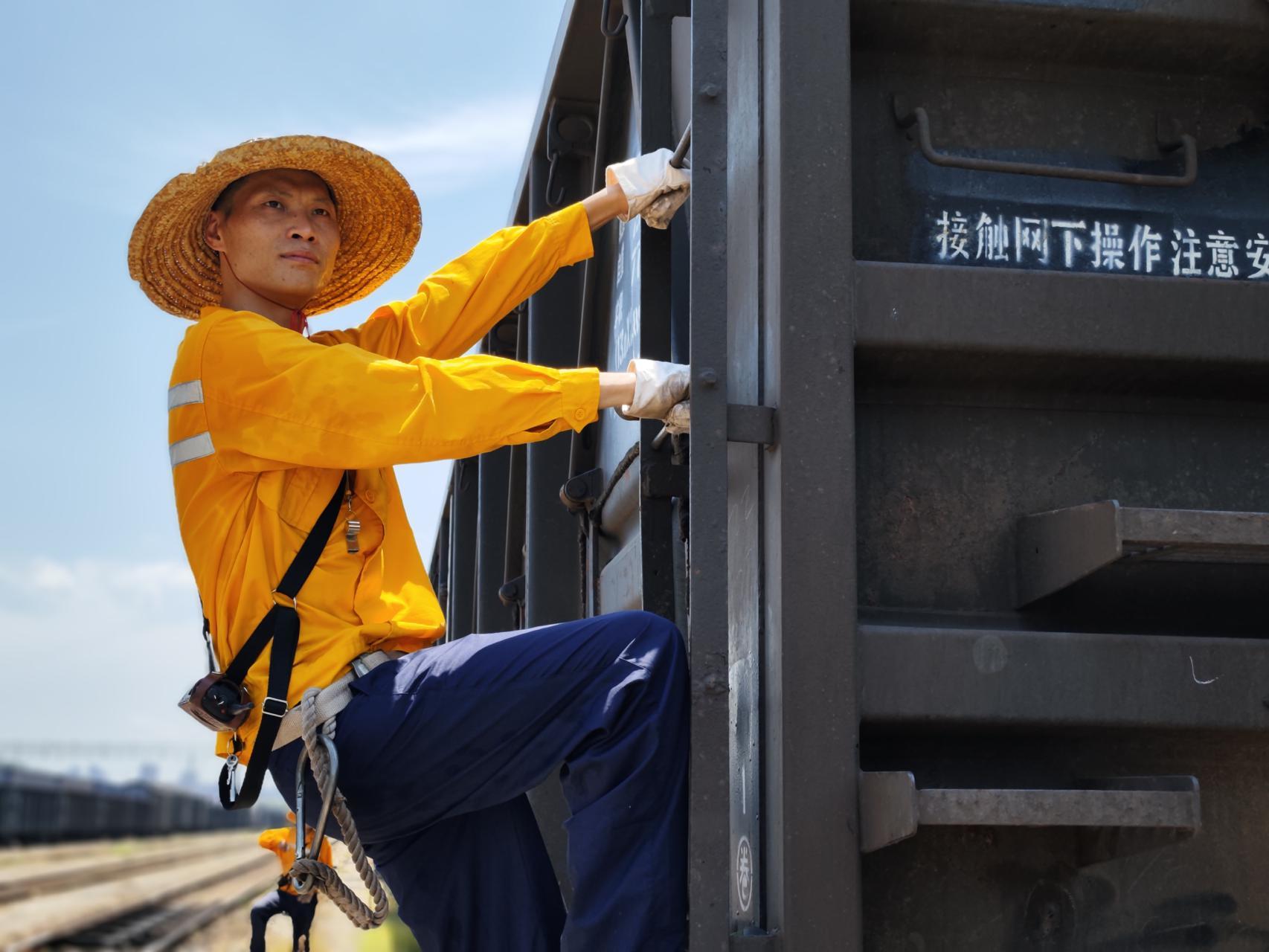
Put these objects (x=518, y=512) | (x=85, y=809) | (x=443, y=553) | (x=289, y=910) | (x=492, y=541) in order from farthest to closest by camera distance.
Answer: (x=85, y=809)
(x=443, y=553)
(x=492, y=541)
(x=518, y=512)
(x=289, y=910)

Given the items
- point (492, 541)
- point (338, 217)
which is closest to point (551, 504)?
point (492, 541)

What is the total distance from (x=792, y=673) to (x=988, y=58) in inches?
42.6

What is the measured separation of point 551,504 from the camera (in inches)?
161

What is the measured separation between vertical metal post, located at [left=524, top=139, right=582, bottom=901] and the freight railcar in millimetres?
1760

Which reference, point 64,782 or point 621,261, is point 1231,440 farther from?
point 64,782

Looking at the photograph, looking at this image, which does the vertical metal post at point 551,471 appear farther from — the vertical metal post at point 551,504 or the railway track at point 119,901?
the railway track at point 119,901

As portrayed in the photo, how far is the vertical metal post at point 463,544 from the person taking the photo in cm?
579

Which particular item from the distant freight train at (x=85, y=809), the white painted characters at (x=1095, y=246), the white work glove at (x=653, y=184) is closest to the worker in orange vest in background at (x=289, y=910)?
the white work glove at (x=653, y=184)

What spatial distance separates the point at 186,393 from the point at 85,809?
1338 inches

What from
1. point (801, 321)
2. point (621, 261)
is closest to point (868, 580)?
point (801, 321)

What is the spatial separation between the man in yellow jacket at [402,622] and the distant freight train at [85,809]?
26.2 m

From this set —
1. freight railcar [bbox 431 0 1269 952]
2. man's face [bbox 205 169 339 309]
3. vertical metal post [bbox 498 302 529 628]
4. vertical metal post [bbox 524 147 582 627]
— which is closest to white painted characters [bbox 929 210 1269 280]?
freight railcar [bbox 431 0 1269 952]

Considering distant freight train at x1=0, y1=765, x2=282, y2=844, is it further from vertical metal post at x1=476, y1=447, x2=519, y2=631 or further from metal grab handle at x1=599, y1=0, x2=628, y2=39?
metal grab handle at x1=599, y1=0, x2=628, y2=39

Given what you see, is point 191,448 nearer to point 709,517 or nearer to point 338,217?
point 338,217
